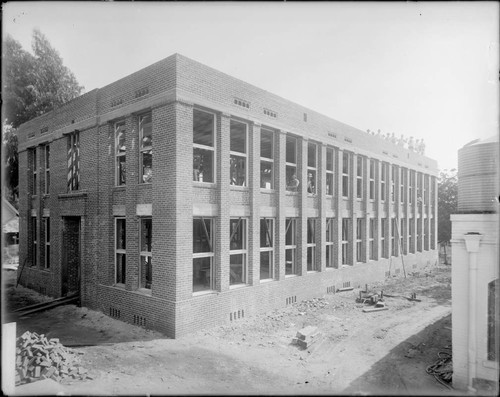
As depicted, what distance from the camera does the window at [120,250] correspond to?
1255 cm

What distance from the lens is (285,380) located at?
791cm

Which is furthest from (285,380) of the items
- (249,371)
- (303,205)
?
(303,205)

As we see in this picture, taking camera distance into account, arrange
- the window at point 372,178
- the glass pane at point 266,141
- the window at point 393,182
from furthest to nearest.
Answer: the window at point 393,182 → the window at point 372,178 → the glass pane at point 266,141

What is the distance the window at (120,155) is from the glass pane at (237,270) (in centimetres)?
562

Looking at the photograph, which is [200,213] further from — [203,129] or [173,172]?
[203,129]

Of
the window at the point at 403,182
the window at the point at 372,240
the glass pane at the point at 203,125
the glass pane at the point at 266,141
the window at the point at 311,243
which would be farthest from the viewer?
the window at the point at 403,182

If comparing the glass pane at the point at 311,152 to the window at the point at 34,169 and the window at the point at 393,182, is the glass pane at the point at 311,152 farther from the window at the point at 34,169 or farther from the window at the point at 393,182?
the window at the point at 34,169

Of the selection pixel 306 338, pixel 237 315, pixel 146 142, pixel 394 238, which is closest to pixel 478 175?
pixel 306 338

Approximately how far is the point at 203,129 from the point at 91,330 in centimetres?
827

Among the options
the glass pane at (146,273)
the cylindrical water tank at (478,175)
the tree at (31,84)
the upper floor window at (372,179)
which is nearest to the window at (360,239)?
the upper floor window at (372,179)

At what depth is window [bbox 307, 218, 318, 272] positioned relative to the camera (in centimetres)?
1644

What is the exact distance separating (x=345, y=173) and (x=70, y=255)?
14.8 metres

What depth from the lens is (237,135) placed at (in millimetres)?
14805

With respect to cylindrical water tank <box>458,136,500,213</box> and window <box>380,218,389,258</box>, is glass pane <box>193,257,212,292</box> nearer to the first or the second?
cylindrical water tank <box>458,136,500,213</box>
